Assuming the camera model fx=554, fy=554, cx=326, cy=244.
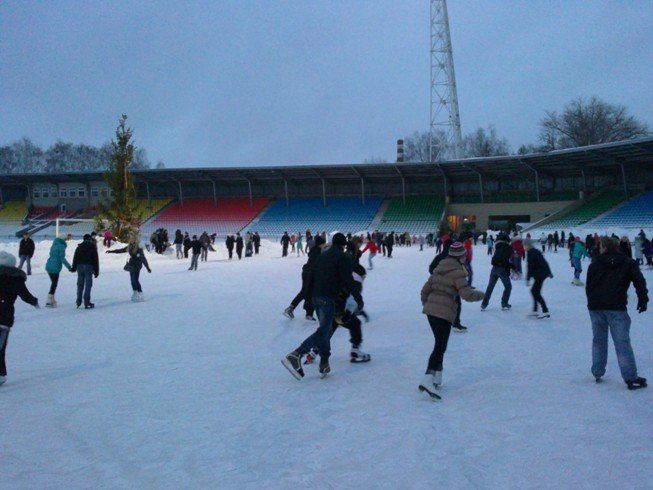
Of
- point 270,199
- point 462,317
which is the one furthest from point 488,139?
point 462,317

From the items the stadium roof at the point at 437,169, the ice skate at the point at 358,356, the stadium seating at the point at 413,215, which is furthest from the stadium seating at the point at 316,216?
the ice skate at the point at 358,356

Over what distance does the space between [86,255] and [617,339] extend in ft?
30.8

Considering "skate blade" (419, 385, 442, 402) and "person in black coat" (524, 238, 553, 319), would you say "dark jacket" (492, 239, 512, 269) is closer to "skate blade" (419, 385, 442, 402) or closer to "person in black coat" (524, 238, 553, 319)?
"person in black coat" (524, 238, 553, 319)

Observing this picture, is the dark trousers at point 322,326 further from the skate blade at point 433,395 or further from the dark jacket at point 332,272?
the skate blade at point 433,395

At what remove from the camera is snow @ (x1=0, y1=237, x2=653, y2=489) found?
3.53m

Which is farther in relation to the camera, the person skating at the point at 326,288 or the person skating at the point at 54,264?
the person skating at the point at 54,264

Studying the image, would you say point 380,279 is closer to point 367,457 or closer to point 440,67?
point 367,457

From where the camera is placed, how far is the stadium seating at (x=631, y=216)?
35.8 meters

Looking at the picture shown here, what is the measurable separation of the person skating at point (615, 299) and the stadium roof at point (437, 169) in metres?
36.3

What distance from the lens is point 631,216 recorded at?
123 ft

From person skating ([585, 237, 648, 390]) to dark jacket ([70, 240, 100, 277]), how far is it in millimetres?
8896

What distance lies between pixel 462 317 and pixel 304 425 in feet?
19.5

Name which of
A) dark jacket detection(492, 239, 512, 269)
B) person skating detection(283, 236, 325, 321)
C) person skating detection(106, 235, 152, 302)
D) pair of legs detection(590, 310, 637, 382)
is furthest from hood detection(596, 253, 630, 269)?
person skating detection(106, 235, 152, 302)

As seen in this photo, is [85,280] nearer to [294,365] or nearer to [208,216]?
[294,365]
